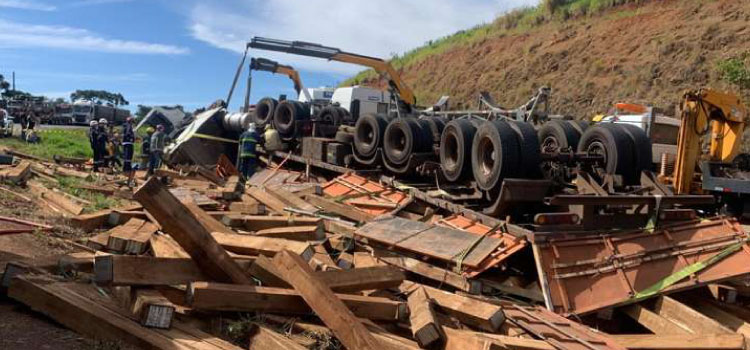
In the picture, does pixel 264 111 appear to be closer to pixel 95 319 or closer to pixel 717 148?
pixel 717 148

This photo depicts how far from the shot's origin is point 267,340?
3.59 metres

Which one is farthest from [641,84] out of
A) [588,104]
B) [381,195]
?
[381,195]

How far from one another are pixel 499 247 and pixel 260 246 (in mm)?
2224

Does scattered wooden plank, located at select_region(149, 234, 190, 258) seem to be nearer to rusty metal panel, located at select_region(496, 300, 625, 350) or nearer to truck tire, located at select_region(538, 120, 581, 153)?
rusty metal panel, located at select_region(496, 300, 625, 350)

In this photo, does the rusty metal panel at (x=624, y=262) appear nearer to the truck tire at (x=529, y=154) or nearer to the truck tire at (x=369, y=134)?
the truck tire at (x=529, y=154)

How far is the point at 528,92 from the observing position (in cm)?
2577

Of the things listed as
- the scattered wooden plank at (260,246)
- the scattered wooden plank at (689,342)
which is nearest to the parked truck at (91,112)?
the scattered wooden plank at (260,246)

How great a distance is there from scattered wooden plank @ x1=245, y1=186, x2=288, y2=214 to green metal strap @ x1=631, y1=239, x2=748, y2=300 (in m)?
4.45

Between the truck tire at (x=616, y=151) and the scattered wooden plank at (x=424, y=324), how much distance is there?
4.09m

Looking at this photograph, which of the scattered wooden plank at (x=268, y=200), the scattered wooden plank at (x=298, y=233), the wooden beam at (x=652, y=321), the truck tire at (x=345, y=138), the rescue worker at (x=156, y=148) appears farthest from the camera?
the rescue worker at (x=156, y=148)

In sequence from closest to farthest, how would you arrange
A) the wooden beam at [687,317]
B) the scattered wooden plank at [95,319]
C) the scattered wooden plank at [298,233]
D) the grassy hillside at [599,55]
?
the scattered wooden plank at [95,319]
the wooden beam at [687,317]
the scattered wooden plank at [298,233]
the grassy hillside at [599,55]

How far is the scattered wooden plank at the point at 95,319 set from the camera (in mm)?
3426

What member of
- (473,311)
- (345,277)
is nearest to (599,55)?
(473,311)

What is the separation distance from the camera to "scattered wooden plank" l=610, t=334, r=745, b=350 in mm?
4469
